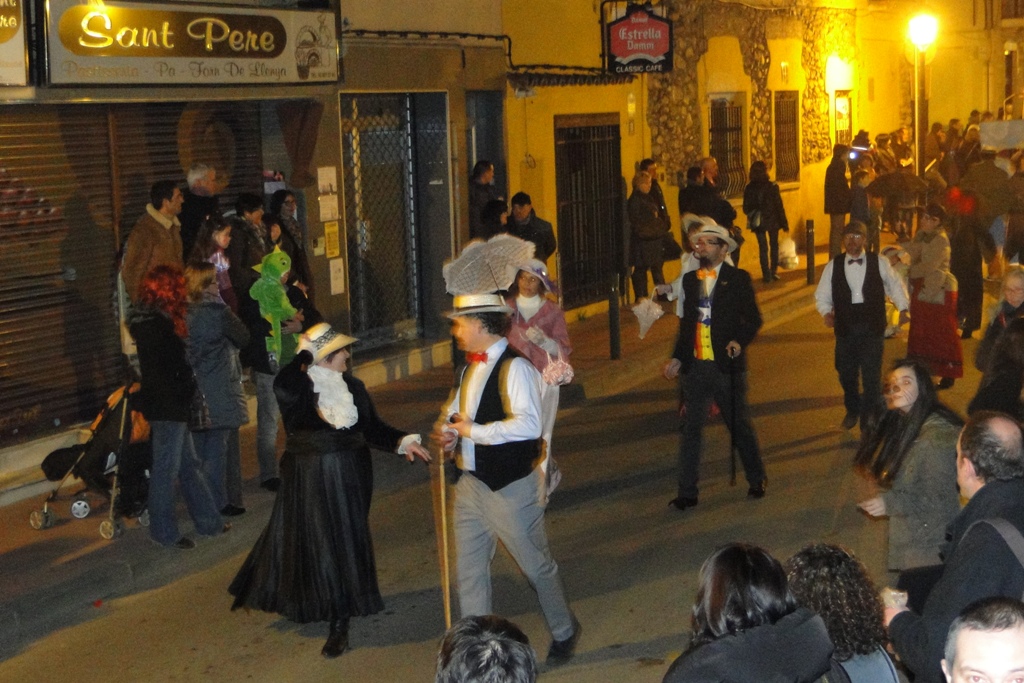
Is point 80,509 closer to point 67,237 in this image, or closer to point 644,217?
point 67,237

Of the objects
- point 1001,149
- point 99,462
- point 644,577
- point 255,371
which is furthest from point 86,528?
point 1001,149

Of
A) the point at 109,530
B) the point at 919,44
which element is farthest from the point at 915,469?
the point at 919,44

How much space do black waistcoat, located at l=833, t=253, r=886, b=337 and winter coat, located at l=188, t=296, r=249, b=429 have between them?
4617 mm

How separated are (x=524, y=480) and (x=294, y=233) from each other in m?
6.14

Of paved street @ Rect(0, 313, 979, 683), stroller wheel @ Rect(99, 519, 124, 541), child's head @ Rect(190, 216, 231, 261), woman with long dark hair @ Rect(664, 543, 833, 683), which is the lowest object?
paved street @ Rect(0, 313, 979, 683)

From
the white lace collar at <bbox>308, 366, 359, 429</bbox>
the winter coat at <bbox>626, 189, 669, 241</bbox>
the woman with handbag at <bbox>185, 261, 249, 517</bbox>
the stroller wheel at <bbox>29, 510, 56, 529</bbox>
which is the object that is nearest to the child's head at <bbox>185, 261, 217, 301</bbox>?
the woman with handbag at <bbox>185, 261, 249, 517</bbox>

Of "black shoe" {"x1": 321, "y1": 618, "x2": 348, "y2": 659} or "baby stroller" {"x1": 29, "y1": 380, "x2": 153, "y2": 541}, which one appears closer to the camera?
"black shoe" {"x1": 321, "y1": 618, "x2": 348, "y2": 659}

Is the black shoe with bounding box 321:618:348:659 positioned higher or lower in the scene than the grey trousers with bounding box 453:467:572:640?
lower

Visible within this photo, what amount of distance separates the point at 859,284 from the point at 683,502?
2.52 m

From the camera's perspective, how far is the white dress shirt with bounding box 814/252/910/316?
36.3ft

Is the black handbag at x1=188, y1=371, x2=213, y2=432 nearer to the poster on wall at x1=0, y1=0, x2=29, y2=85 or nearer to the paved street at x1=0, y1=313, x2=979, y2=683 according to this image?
the paved street at x1=0, y1=313, x2=979, y2=683

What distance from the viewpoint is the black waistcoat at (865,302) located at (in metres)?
11.1

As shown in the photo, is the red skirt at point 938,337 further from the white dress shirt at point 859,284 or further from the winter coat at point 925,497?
the winter coat at point 925,497

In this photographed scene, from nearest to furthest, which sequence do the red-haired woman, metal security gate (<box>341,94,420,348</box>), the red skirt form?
the red-haired woman, the red skirt, metal security gate (<box>341,94,420,348</box>)
